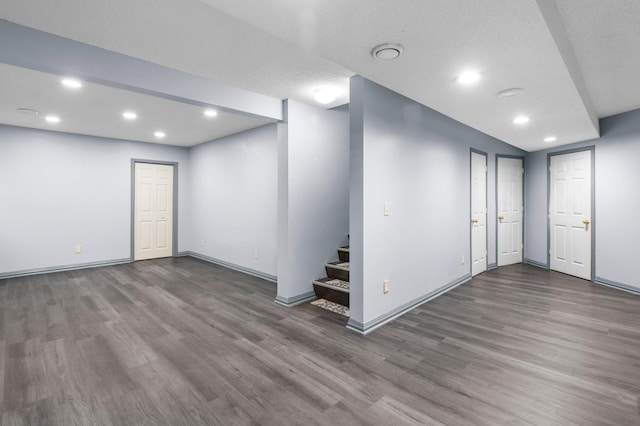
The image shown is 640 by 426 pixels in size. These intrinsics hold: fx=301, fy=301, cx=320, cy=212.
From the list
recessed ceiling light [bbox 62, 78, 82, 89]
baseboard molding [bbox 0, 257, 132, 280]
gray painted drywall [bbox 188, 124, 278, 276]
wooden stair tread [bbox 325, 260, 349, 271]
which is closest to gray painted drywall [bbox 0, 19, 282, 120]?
recessed ceiling light [bbox 62, 78, 82, 89]

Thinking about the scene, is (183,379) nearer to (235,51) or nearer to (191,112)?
(235,51)

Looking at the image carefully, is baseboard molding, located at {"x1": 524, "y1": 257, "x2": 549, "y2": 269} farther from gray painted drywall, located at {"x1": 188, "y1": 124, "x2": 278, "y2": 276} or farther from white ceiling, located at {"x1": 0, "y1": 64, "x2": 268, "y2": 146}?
white ceiling, located at {"x1": 0, "y1": 64, "x2": 268, "y2": 146}

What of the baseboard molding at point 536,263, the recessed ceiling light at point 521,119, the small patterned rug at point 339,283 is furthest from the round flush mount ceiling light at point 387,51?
the baseboard molding at point 536,263

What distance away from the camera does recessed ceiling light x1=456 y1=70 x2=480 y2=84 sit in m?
2.32

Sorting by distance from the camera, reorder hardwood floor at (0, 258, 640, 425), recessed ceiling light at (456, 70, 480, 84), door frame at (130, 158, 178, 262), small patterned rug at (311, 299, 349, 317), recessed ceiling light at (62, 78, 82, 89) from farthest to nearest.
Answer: door frame at (130, 158, 178, 262) < small patterned rug at (311, 299, 349, 317) < recessed ceiling light at (62, 78, 82, 89) < recessed ceiling light at (456, 70, 480, 84) < hardwood floor at (0, 258, 640, 425)

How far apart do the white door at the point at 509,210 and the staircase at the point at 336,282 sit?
10.7 ft

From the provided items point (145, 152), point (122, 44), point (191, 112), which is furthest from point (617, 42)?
point (145, 152)

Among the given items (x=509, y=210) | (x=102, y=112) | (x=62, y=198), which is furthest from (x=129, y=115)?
(x=509, y=210)

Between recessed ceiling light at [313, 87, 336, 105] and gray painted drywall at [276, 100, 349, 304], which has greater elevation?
recessed ceiling light at [313, 87, 336, 105]

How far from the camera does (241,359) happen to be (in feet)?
7.64

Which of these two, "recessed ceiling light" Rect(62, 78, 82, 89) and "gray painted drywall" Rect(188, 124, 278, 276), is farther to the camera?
"gray painted drywall" Rect(188, 124, 278, 276)

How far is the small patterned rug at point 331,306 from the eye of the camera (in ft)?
10.8

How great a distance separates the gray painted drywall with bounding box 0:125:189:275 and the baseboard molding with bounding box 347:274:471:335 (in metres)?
5.20

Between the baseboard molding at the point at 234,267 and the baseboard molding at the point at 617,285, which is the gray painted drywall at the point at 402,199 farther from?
the baseboard molding at the point at 234,267
